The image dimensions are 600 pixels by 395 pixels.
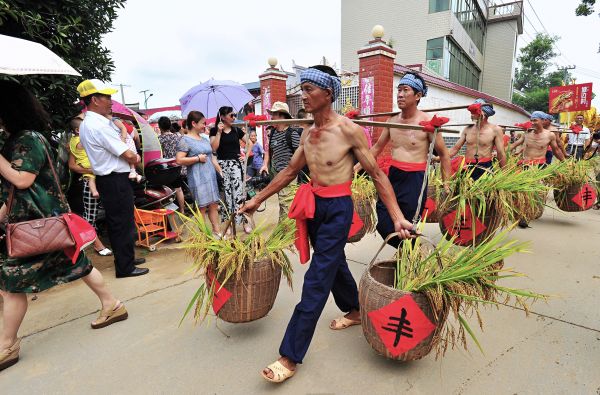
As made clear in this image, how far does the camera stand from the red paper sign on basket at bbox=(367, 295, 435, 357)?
1.80 m

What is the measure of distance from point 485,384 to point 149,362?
6.54 feet

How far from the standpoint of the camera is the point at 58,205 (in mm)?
2406

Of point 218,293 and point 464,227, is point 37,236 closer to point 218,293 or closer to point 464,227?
point 218,293

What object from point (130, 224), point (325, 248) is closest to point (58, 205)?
point (130, 224)

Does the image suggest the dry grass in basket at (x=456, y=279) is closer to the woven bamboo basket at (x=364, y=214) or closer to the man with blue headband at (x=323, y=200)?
the man with blue headband at (x=323, y=200)

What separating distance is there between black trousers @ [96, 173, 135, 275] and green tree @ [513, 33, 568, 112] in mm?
44191

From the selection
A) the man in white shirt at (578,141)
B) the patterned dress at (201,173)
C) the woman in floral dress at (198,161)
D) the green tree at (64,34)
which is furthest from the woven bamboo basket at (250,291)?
the man in white shirt at (578,141)

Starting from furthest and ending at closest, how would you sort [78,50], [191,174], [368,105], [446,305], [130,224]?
[368,105] < [191,174] < [78,50] < [130,224] < [446,305]

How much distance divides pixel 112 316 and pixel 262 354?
124 centimetres

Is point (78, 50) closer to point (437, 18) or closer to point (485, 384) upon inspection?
point (485, 384)

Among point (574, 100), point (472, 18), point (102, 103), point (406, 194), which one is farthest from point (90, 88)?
point (472, 18)

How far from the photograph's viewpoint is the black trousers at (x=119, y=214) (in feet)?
11.1

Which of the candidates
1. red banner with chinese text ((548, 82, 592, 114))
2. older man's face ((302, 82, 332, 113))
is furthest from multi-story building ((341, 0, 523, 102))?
older man's face ((302, 82, 332, 113))

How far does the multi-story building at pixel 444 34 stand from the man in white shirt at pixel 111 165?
13.1 metres
